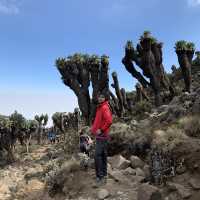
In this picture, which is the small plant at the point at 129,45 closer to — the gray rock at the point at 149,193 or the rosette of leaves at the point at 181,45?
the rosette of leaves at the point at 181,45

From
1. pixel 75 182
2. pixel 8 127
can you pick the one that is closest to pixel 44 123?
pixel 8 127

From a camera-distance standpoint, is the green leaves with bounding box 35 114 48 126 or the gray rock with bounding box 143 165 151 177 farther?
the green leaves with bounding box 35 114 48 126

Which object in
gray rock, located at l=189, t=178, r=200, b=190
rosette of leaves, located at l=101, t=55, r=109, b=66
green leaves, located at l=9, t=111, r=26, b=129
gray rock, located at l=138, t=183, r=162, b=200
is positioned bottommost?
gray rock, located at l=138, t=183, r=162, b=200

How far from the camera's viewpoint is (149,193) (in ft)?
25.2

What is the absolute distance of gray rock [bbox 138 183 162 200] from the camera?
7633 millimetres

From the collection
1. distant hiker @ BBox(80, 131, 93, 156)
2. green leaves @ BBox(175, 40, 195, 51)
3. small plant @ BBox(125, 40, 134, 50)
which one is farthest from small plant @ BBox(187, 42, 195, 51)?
distant hiker @ BBox(80, 131, 93, 156)

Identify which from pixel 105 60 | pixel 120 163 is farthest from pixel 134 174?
pixel 105 60

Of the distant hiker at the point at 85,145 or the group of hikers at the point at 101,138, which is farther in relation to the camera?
the distant hiker at the point at 85,145

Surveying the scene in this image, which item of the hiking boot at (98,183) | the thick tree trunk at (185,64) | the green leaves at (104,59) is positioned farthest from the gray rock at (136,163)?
the thick tree trunk at (185,64)

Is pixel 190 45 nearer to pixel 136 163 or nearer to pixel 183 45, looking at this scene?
pixel 183 45

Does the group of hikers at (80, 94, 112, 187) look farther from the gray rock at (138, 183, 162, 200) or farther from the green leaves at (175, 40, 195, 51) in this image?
the green leaves at (175, 40, 195, 51)

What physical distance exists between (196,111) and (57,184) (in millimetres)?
5790

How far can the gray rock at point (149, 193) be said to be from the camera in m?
7.63

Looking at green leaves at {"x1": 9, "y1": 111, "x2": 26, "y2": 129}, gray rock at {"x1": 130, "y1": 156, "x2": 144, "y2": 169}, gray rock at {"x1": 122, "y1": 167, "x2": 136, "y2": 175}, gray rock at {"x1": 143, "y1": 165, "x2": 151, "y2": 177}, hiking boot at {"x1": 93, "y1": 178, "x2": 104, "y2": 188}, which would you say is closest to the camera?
gray rock at {"x1": 143, "y1": 165, "x2": 151, "y2": 177}
